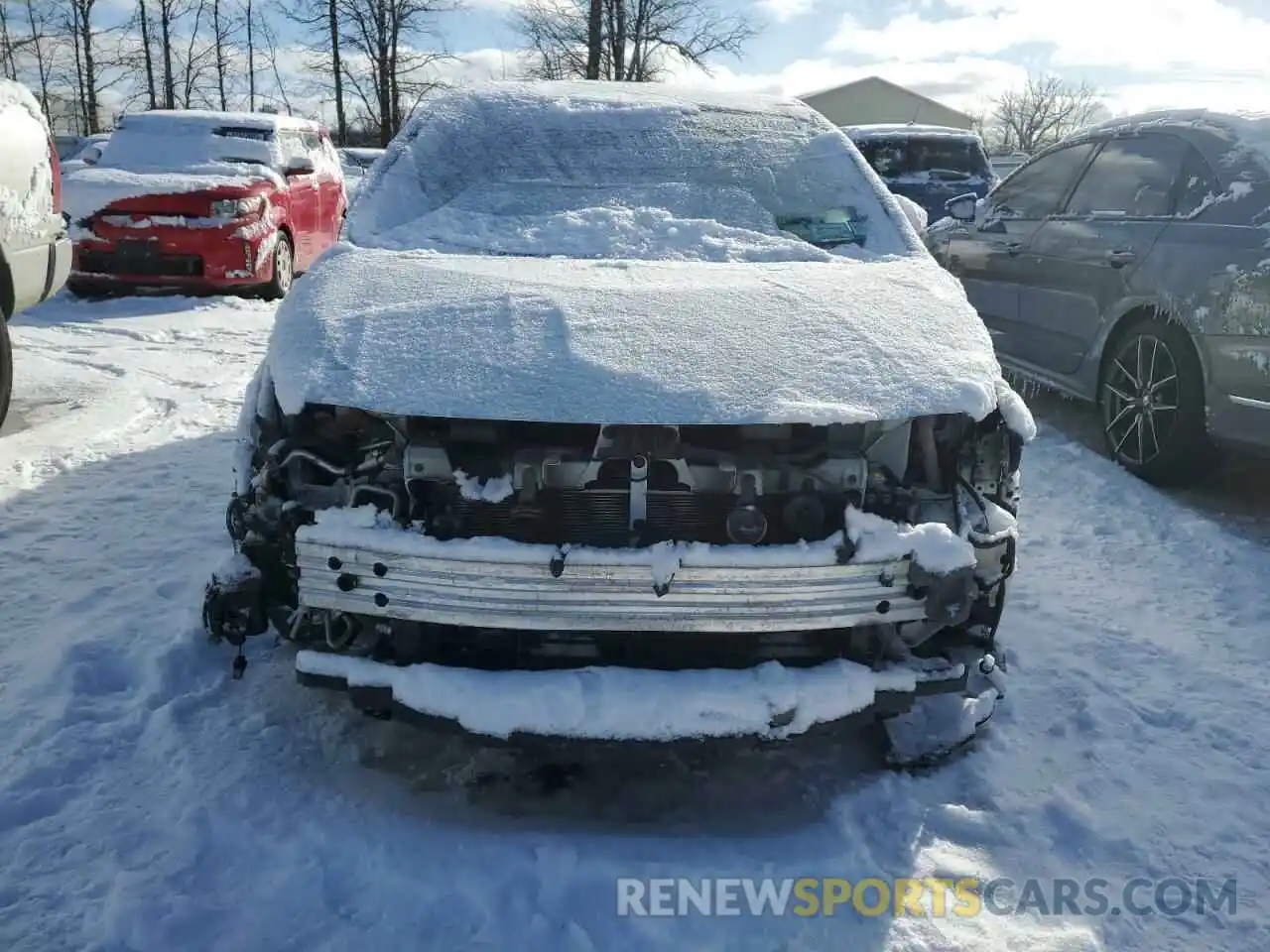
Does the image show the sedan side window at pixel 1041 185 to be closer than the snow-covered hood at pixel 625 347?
No

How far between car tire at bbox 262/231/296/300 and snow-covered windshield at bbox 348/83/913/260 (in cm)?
608

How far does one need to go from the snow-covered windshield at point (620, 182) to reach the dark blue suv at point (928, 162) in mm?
7678

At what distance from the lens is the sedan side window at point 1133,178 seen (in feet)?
16.0

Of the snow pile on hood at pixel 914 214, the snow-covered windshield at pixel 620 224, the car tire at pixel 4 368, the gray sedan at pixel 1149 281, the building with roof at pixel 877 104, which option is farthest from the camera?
the building with roof at pixel 877 104

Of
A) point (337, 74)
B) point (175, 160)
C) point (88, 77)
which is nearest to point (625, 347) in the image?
point (175, 160)

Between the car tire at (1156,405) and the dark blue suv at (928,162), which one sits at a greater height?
the dark blue suv at (928,162)

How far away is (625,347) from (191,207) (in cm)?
755

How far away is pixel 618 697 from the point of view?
2.23 m

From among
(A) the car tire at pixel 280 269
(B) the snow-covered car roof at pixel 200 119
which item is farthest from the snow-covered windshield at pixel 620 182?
(B) the snow-covered car roof at pixel 200 119

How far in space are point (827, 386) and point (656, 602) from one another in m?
0.65

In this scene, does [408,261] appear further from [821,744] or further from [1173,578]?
[1173,578]

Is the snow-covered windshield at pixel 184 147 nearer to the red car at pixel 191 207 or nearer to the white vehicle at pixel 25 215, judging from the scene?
the red car at pixel 191 207

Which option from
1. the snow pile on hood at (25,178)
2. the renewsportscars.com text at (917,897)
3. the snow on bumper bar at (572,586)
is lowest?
the renewsportscars.com text at (917,897)

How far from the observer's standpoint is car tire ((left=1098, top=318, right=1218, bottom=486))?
15.0 ft
